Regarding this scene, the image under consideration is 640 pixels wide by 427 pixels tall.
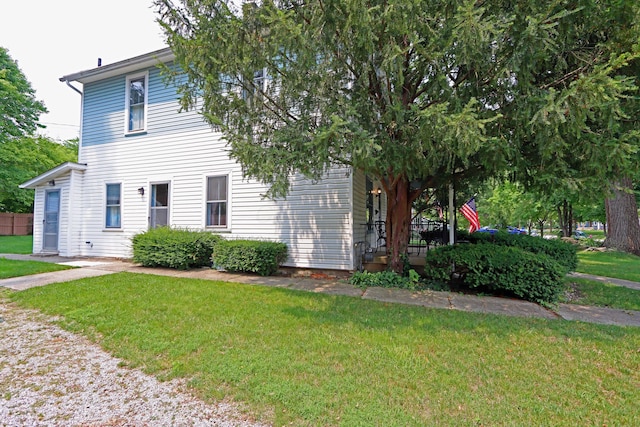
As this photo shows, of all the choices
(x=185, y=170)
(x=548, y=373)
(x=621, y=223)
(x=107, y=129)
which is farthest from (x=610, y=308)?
(x=107, y=129)

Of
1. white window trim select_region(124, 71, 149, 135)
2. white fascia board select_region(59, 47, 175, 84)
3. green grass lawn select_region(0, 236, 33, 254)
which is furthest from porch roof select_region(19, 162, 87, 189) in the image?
green grass lawn select_region(0, 236, 33, 254)

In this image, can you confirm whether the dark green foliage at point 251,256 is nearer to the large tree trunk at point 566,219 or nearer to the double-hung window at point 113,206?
the double-hung window at point 113,206

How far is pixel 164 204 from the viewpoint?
952cm

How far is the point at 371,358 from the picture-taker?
10.4ft

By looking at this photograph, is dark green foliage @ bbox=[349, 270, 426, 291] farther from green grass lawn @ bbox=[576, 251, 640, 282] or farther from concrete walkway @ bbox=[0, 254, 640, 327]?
green grass lawn @ bbox=[576, 251, 640, 282]

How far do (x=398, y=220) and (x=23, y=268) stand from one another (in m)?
9.21

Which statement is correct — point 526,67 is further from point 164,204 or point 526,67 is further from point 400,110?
point 164,204

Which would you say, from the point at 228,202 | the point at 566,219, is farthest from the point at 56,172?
the point at 566,219

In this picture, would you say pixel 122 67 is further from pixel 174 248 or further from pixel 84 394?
pixel 84 394

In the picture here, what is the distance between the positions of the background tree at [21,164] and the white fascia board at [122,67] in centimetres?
1539

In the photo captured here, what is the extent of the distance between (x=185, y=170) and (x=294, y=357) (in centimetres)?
755

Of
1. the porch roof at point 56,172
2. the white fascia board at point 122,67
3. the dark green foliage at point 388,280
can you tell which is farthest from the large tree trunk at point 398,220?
the porch roof at point 56,172

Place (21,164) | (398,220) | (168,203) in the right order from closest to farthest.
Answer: (398,220), (168,203), (21,164)

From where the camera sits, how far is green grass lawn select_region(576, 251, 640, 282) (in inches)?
338
